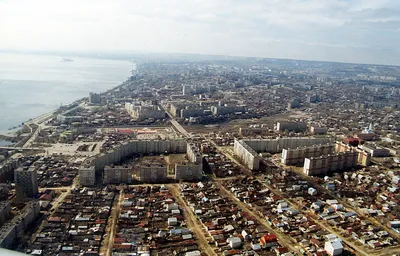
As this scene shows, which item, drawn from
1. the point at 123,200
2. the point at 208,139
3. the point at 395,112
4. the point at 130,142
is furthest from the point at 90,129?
the point at 395,112

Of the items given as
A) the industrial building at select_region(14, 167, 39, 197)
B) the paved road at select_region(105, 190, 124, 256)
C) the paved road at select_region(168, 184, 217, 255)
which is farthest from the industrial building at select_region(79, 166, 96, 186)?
the paved road at select_region(168, 184, 217, 255)

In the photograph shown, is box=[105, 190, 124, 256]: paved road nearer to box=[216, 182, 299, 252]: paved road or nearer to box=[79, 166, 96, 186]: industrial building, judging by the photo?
box=[79, 166, 96, 186]: industrial building

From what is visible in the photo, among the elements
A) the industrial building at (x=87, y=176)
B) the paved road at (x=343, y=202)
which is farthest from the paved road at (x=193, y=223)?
the paved road at (x=343, y=202)

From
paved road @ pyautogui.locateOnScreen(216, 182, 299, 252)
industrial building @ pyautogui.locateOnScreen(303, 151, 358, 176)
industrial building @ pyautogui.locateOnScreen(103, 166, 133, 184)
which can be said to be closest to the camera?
paved road @ pyautogui.locateOnScreen(216, 182, 299, 252)

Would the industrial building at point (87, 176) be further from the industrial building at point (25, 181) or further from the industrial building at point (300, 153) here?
the industrial building at point (300, 153)

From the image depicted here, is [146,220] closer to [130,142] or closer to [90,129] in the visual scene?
[130,142]
